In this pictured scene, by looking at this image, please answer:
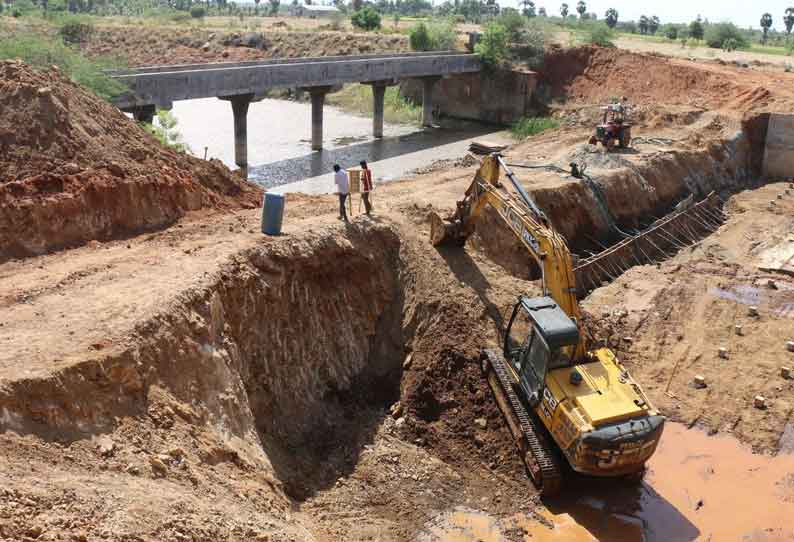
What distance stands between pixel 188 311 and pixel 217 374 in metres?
1.26

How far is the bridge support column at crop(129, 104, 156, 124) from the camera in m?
31.0

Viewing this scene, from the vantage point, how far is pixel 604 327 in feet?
66.3

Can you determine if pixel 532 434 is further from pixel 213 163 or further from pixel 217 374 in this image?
pixel 213 163

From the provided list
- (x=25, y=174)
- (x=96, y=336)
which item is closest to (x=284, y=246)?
(x=96, y=336)

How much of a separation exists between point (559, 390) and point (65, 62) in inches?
873

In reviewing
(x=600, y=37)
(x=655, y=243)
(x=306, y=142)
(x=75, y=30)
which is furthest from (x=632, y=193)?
(x=75, y=30)

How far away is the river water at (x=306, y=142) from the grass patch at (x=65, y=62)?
8.05 m

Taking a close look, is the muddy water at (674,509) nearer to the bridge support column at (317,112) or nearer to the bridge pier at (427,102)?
the bridge support column at (317,112)

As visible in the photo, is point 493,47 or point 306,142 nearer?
point 306,142

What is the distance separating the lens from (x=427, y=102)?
52.0m

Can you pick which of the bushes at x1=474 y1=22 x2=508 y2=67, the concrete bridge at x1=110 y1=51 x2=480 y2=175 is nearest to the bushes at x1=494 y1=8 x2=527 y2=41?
the bushes at x1=474 y1=22 x2=508 y2=67

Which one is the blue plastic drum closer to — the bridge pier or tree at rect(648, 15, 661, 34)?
the bridge pier

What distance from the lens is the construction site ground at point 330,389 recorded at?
34.2ft

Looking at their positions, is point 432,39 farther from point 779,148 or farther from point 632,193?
point 632,193
